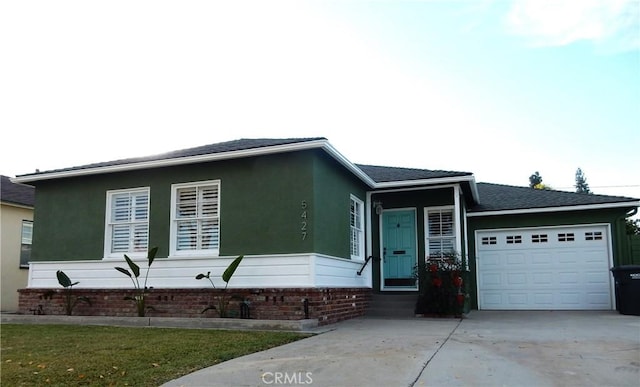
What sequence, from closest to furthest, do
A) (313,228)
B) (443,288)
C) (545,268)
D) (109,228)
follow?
(313,228)
(443,288)
(109,228)
(545,268)

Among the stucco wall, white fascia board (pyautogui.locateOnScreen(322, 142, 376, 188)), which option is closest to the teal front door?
white fascia board (pyautogui.locateOnScreen(322, 142, 376, 188))

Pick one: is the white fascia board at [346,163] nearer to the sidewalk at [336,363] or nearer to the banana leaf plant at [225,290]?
the banana leaf plant at [225,290]

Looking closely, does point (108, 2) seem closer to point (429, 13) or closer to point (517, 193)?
point (429, 13)

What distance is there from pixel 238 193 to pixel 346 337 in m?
3.96

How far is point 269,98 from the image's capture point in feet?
46.2

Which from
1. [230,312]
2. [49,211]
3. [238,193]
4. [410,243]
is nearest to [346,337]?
[230,312]

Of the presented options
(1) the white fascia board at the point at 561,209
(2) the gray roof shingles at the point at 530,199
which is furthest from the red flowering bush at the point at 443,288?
(2) the gray roof shingles at the point at 530,199

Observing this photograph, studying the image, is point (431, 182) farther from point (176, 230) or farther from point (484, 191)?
point (176, 230)

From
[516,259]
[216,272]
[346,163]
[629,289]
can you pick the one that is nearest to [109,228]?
[216,272]

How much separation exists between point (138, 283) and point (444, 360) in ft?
23.7

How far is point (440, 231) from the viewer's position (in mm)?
13133

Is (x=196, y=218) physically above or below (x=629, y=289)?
above

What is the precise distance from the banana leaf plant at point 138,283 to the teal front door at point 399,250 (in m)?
5.65

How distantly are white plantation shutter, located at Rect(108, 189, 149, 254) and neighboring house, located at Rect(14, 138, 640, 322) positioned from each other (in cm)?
3
